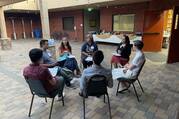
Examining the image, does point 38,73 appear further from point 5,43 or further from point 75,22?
point 75,22

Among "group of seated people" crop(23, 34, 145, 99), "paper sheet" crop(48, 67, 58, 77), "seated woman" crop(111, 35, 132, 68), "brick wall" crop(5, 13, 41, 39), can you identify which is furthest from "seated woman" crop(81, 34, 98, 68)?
"brick wall" crop(5, 13, 41, 39)

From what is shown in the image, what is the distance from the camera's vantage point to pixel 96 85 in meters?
2.27

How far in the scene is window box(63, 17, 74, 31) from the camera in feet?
42.0

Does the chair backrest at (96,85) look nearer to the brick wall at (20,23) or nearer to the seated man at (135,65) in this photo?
the seated man at (135,65)

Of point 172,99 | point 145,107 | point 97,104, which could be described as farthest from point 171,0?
point 97,104

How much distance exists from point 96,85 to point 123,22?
8072 mm

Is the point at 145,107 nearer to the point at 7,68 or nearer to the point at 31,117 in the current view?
the point at 31,117

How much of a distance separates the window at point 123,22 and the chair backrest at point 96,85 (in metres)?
7.67

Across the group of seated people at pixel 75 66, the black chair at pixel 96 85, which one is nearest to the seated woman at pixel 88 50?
the group of seated people at pixel 75 66

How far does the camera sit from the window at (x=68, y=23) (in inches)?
504

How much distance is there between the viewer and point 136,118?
2477 millimetres

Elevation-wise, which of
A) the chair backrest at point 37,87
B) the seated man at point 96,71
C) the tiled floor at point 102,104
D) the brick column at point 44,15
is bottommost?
the tiled floor at point 102,104

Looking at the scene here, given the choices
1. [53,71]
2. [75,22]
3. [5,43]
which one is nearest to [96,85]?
[53,71]

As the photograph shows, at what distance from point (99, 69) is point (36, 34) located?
1442cm
